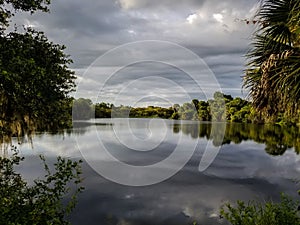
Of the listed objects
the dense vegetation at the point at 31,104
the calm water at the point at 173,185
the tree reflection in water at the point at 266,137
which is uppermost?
the dense vegetation at the point at 31,104

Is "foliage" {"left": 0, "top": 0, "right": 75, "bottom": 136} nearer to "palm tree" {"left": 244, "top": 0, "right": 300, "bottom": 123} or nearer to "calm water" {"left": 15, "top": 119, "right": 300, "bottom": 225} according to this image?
"calm water" {"left": 15, "top": 119, "right": 300, "bottom": 225}

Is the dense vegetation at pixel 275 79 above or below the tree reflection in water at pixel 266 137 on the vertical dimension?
above

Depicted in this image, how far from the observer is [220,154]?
29.9m

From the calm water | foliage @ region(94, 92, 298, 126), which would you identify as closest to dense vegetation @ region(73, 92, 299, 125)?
foliage @ region(94, 92, 298, 126)

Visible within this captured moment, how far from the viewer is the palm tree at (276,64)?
6355 mm

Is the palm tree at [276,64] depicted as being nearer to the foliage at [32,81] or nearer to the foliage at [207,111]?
the foliage at [32,81]

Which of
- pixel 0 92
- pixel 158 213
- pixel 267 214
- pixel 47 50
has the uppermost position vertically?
pixel 47 50

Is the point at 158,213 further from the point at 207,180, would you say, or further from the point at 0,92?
the point at 0,92

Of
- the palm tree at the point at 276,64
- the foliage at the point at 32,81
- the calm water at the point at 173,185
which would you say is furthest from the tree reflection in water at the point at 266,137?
the foliage at the point at 32,81

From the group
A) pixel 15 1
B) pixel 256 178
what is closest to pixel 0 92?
pixel 15 1

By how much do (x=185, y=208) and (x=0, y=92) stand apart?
9.79 metres

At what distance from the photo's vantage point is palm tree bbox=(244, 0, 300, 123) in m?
6.36

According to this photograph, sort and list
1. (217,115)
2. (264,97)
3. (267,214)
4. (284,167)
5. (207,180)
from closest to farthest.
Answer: (267,214)
(264,97)
(207,180)
(284,167)
(217,115)

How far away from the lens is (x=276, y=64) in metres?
6.85
